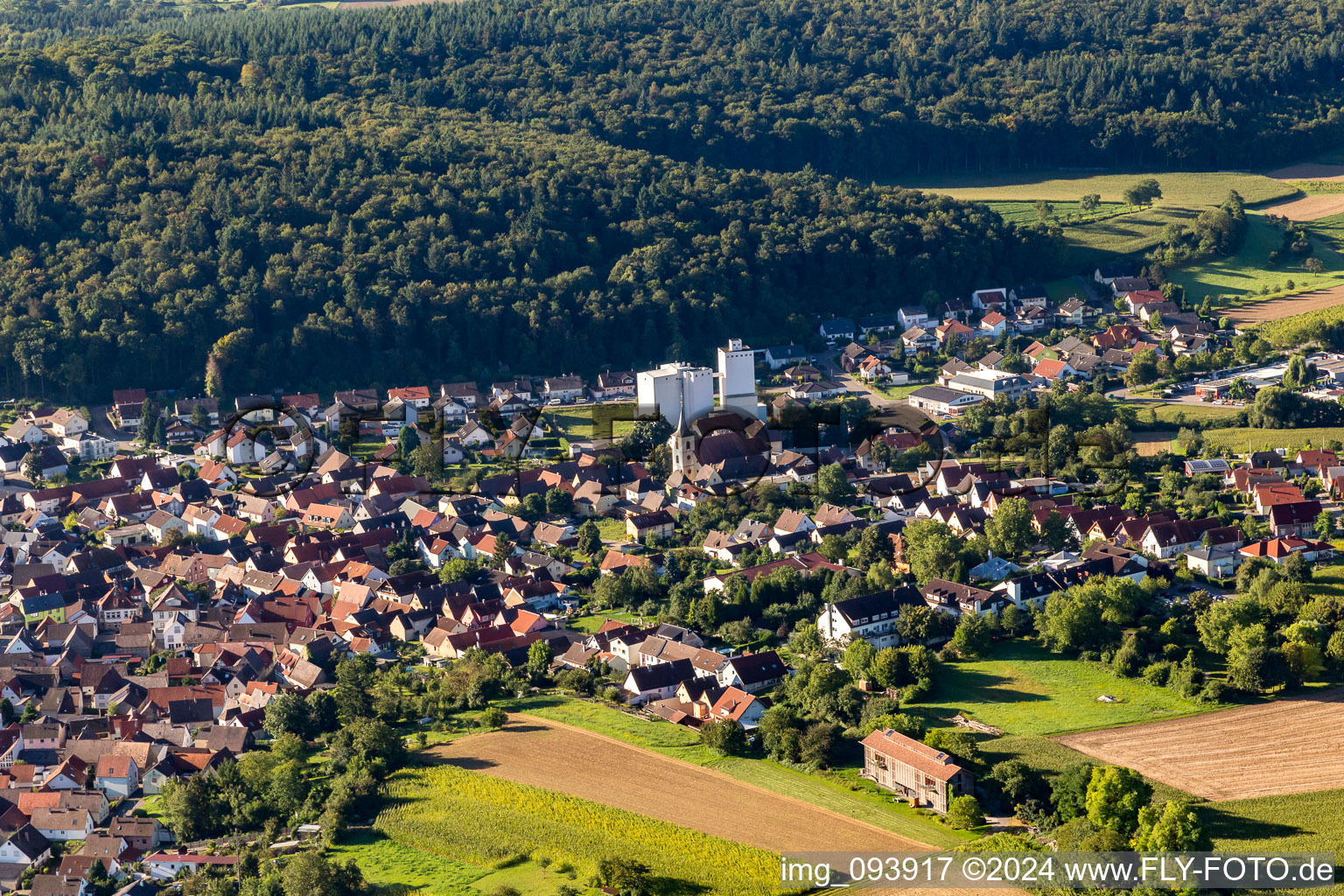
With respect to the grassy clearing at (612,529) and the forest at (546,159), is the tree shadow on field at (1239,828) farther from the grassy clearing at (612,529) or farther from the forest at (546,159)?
the forest at (546,159)

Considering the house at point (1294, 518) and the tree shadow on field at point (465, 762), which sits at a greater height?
the house at point (1294, 518)

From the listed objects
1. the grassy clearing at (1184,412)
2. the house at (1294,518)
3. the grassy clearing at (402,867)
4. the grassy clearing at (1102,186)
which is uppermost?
the grassy clearing at (1102,186)

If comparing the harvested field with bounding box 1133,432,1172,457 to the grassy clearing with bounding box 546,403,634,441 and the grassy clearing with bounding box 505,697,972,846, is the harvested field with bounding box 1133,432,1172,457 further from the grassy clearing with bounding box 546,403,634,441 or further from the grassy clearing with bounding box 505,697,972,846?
the grassy clearing with bounding box 505,697,972,846

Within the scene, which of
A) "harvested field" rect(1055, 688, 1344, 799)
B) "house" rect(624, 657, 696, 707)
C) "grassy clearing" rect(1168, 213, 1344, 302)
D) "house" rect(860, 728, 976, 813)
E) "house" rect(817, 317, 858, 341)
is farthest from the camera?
"grassy clearing" rect(1168, 213, 1344, 302)

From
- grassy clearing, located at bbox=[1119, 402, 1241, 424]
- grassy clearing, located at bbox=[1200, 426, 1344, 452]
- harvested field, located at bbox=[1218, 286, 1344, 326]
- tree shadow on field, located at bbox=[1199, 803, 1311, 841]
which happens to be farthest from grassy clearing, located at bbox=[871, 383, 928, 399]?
tree shadow on field, located at bbox=[1199, 803, 1311, 841]

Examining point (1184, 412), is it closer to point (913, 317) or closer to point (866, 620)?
point (913, 317)

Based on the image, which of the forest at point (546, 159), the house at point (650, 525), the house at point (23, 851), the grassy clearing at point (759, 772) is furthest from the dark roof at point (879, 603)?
the forest at point (546, 159)

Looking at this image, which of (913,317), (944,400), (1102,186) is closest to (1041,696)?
(944,400)
